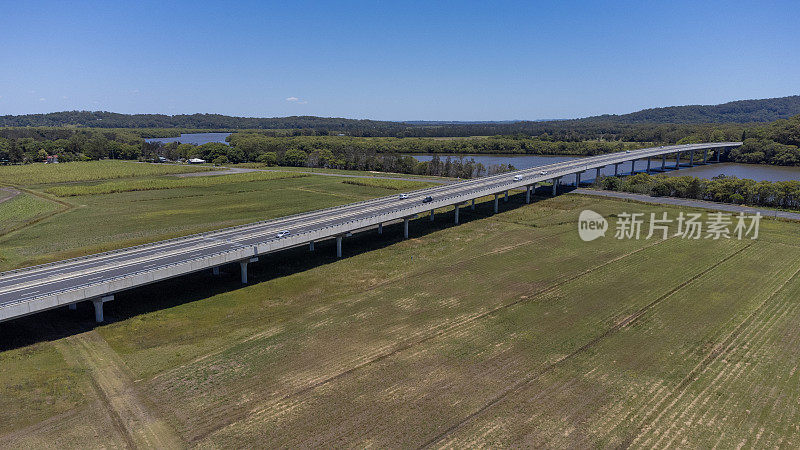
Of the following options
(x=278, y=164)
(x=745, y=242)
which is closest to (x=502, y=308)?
(x=745, y=242)

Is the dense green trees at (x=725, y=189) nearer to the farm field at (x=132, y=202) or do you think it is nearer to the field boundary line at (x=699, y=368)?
the farm field at (x=132, y=202)

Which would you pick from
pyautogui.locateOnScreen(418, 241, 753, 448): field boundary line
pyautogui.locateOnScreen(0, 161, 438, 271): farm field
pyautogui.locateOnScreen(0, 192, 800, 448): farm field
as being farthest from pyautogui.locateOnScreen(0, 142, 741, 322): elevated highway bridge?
pyautogui.locateOnScreen(418, 241, 753, 448): field boundary line

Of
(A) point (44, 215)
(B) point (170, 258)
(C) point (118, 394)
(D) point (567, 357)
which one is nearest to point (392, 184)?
(A) point (44, 215)

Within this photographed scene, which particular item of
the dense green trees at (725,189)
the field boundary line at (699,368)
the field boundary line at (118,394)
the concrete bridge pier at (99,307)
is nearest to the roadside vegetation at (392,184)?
the dense green trees at (725,189)

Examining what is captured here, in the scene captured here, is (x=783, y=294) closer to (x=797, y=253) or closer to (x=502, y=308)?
(x=797, y=253)

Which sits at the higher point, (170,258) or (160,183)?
(160,183)

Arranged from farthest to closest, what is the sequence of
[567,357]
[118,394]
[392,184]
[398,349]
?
[392,184], [398,349], [567,357], [118,394]

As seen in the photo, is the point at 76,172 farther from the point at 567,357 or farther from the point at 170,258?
the point at 567,357

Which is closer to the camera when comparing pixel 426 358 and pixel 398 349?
pixel 426 358
